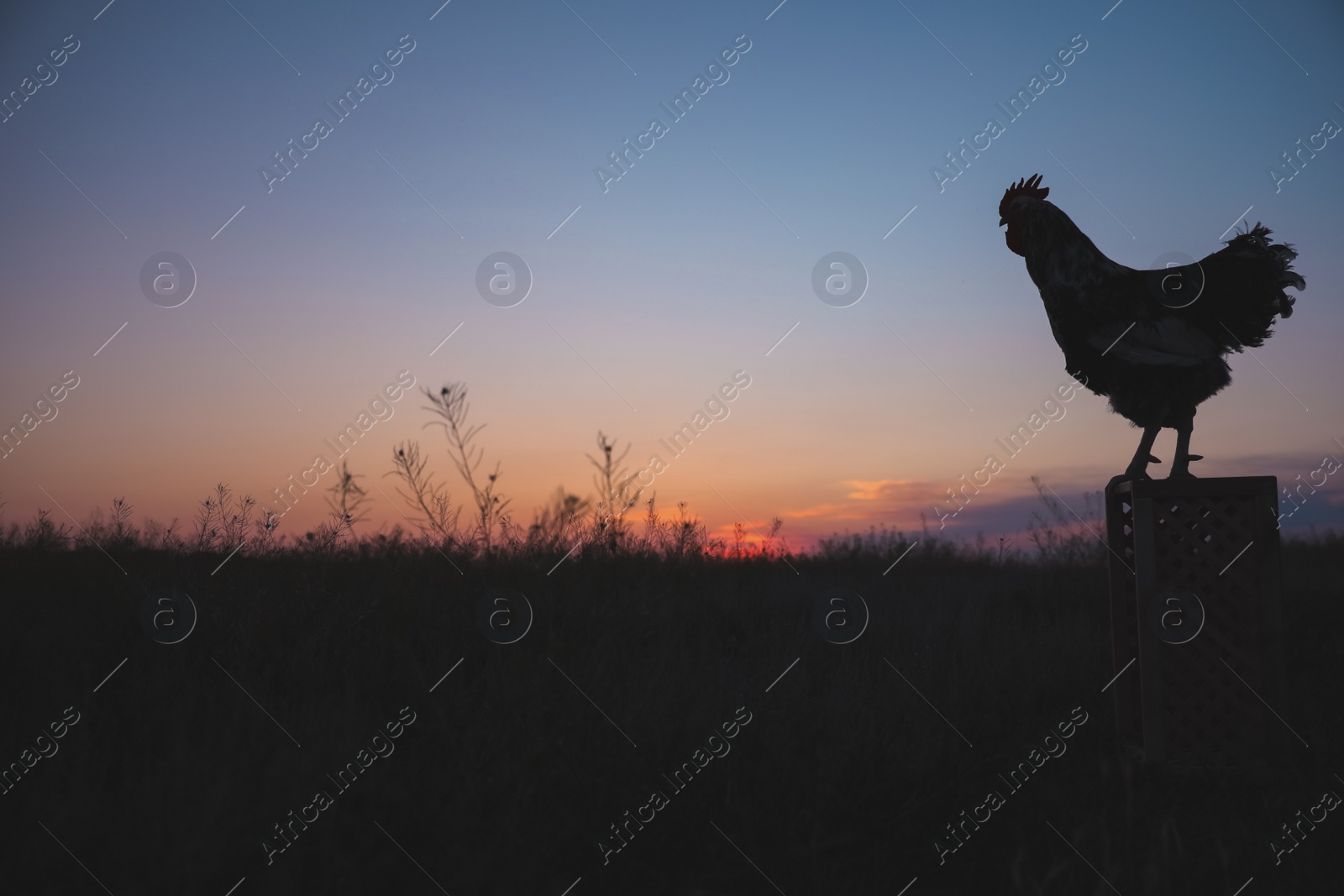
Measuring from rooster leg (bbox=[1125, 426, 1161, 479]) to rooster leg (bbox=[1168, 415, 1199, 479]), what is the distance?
0.12 m

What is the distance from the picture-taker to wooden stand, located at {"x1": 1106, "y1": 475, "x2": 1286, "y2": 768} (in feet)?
14.2

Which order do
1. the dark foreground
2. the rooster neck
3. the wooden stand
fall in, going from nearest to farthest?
the dark foreground, the wooden stand, the rooster neck

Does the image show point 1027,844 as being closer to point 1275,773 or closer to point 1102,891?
point 1102,891

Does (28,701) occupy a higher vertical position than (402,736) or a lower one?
higher

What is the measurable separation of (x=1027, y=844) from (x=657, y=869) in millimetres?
1753

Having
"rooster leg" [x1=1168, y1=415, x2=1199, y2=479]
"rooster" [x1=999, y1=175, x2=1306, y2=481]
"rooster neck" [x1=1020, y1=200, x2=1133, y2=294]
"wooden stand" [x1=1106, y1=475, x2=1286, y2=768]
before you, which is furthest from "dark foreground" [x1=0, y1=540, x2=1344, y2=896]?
"rooster neck" [x1=1020, y1=200, x2=1133, y2=294]

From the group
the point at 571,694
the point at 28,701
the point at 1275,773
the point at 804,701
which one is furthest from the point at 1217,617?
the point at 28,701

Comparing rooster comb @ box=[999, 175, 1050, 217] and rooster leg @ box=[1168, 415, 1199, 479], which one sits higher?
rooster comb @ box=[999, 175, 1050, 217]

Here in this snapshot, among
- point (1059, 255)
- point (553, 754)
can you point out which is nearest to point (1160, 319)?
point (1059, 255)

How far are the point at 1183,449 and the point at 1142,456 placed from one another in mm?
234

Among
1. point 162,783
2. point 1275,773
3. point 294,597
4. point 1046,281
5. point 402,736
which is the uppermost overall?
point 294,597

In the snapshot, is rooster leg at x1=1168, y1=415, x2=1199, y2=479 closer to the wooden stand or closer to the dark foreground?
the wooden stand

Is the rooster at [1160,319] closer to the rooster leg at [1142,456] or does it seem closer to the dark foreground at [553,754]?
the rooster leg at [1142,456]

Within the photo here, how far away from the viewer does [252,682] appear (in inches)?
157
